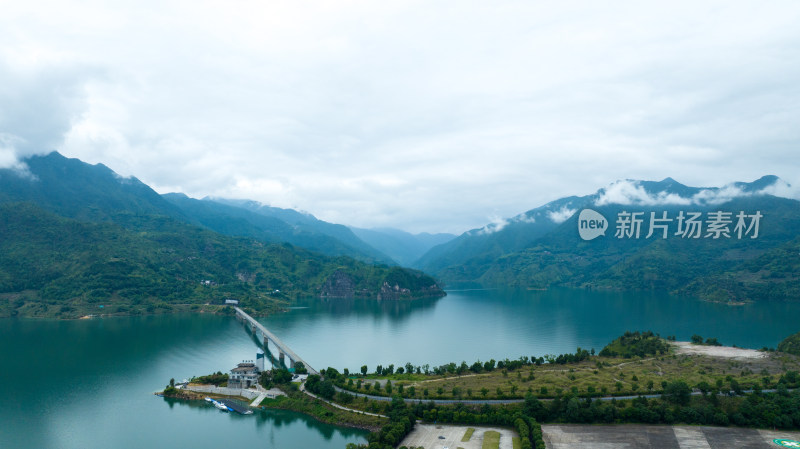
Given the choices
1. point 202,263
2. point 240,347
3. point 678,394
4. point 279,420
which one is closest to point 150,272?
point 202,263

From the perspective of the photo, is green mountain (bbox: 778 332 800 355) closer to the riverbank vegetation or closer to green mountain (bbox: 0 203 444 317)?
the riverbank vegetation

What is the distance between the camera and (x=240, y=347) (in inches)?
2717

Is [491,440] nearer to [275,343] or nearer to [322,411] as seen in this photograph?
[322,411]

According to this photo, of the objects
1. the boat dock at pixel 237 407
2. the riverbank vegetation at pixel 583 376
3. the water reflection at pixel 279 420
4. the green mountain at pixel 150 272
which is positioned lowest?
the water reflection at pixel 279 420

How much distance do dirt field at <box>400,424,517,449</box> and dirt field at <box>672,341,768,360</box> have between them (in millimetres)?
32876

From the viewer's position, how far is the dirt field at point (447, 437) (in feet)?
105

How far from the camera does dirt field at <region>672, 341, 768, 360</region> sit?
5225 centimetres

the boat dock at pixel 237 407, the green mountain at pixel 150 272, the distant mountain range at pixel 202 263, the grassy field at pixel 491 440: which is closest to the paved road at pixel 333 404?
the boat dock at pixel 237 407

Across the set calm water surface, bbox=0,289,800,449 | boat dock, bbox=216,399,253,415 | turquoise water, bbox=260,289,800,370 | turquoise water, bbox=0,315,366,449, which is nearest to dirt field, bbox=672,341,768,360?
turquoise water, bbox=260,289,800,370

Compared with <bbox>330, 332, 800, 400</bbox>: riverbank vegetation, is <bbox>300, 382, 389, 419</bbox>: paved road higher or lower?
lower

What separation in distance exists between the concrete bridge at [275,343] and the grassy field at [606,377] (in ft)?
48.4

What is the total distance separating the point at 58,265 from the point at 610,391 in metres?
118

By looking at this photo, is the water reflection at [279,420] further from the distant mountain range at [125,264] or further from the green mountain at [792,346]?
the distant mountain range at [125,264]

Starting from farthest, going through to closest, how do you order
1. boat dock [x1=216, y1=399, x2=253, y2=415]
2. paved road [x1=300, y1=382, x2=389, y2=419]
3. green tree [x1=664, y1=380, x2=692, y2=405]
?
1. boat dock [x1=216, y1=399, x2=253, y2=415]
2. paved road [x1=300, y1=382, x2=389, y2=419]
3. green tree [x1=664, y1=380, x2=692, y2=405]
